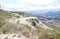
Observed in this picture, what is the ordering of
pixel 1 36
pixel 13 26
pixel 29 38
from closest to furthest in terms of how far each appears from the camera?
pixel 29 38 → pixel 1 36 → pixel 13 26

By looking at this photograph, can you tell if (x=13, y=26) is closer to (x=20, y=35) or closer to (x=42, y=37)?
(x=20, y=35)

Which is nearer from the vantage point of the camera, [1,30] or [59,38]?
[59,38]

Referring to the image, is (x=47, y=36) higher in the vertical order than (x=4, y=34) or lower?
higher

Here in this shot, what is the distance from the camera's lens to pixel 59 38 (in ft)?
39.2

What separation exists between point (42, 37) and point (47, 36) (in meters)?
0.41

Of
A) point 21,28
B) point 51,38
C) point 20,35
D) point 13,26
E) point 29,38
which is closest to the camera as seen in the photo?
point 51,38

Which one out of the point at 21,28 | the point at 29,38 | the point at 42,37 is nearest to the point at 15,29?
the point at 21,28

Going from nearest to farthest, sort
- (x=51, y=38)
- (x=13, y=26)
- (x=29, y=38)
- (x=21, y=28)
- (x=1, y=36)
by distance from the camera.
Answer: (x=51, y=38), (x=29, y=38), (x=1, y=36), (x=21, y=28), (x=13, y=26)

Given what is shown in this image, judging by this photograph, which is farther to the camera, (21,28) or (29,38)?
(21,28)

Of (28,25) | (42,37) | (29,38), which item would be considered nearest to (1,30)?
(28,25)

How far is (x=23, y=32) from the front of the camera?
15328 millimetres

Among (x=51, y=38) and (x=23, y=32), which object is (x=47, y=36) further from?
(x=23, y=32)

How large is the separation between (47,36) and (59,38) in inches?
34.3

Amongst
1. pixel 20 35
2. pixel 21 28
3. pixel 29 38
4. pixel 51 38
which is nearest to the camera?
pixel 51 38
